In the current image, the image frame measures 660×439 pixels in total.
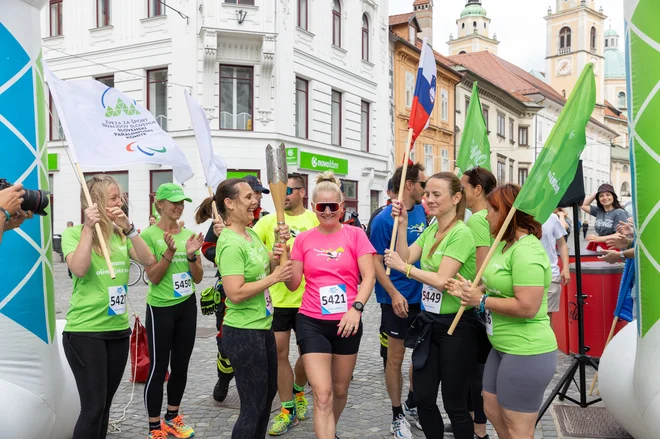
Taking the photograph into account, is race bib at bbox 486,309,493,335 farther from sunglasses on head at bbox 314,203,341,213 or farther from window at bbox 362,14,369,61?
window at bbox 362,14,369,61

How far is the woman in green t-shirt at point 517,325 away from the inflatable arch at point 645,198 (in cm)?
68

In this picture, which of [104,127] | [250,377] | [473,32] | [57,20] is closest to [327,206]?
[250,377]

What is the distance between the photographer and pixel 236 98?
19109mm

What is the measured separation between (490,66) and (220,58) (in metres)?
40.9

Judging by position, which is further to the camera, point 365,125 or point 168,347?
point 365,125

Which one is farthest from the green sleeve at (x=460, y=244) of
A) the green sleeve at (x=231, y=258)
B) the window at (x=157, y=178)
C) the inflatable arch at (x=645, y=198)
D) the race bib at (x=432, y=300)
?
the window at (x=157, y=178)

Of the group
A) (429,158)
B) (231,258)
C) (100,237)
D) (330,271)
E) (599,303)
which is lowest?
(599,303)

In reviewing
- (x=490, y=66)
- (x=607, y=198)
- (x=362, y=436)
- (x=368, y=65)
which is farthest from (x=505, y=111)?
(x=362, y=436)

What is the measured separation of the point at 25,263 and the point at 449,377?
258cm

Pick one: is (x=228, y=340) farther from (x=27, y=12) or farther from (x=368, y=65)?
(x=368, y=65)

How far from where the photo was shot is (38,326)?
3.70 m

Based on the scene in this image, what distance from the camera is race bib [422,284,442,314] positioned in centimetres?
398

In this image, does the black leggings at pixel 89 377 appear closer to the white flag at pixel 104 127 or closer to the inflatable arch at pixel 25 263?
the inflatable arch at pixel 25 263

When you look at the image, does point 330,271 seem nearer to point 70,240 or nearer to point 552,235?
point 70,240
